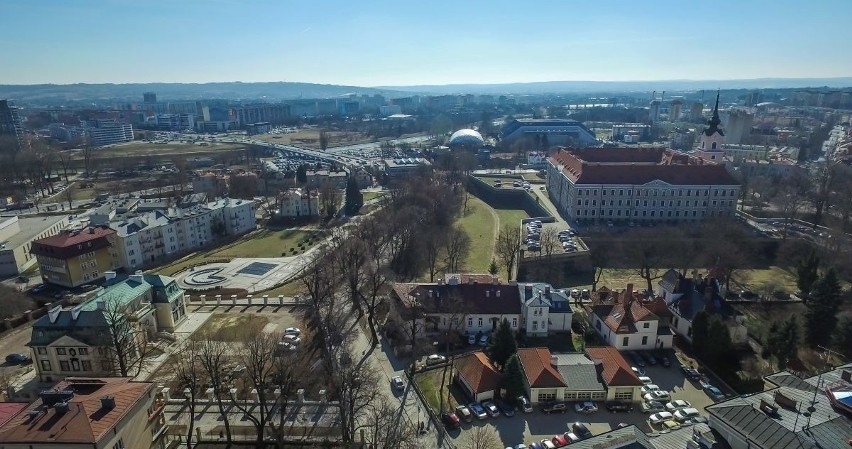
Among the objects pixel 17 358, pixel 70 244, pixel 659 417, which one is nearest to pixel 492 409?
pixel 659 417

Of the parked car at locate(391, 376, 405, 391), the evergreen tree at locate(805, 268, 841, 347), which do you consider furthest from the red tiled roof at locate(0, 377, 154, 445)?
the evergreen tree at locate(805, 268, 841, 347)

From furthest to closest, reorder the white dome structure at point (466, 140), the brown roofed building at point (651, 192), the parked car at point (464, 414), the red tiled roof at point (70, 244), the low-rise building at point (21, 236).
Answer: the white dome structure at point (466, 140)
the brown roofed building at point (651, 192)
the low-rise building at point (21, 236)
the red tiled roof at point (70, 244)
the parked car at point (464, 414)


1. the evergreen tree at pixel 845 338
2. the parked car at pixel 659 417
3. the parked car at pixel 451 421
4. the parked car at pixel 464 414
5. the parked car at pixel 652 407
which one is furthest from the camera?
the evergreen tree at pixel 845 338

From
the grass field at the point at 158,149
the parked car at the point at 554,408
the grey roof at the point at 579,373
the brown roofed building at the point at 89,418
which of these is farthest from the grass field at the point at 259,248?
the grass field at the point at 158,149

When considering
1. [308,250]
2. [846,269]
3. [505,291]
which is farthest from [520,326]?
[846,269]

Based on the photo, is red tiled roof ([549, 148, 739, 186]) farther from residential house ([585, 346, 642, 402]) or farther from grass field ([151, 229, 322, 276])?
residential house ([585, 346, 642, 402])

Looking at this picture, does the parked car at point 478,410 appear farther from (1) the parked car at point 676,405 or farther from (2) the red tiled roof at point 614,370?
(1) the parked car at point 676,405

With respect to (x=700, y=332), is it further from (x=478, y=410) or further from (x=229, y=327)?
(x=229, y=327)
